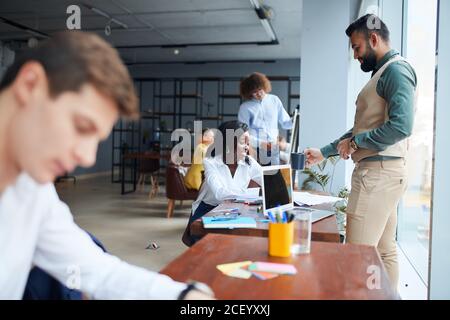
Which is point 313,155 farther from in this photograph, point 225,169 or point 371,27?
point 371,27

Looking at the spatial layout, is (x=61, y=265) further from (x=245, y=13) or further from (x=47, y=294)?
(x=245, y=13)

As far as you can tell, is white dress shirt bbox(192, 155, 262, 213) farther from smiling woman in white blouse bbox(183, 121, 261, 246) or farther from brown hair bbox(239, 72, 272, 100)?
brown hair bbox(239, 72, 272, 100)

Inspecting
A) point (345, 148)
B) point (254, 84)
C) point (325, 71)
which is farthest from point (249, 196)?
point (325, 71)

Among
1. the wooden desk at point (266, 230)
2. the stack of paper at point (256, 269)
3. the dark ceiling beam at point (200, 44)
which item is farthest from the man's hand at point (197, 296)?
the dark ceiling beam at point (200, 44)

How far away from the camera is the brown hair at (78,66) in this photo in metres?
0.69

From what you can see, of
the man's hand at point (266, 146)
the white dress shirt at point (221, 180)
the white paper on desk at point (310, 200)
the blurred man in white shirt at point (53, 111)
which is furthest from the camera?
the man's hand at point (266, 146)

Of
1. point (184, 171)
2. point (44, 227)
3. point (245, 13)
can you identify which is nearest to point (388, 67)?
point (44, 227)

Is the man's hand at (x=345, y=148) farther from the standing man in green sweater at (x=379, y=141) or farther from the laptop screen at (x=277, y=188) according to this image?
the laptop screen at (x=277, y=188)

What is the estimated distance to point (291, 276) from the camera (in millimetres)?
1103

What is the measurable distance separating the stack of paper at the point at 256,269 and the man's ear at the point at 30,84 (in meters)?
0.69

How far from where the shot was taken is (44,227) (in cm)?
96

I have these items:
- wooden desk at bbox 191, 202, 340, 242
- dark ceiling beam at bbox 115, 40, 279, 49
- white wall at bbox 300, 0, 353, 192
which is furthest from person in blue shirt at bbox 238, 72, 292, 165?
dark ceiling beam at bbox 115, 40, 279, 49

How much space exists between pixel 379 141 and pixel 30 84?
1.66 meters
